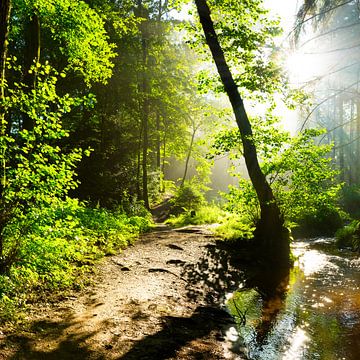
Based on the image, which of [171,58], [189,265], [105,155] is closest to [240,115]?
[189,265]

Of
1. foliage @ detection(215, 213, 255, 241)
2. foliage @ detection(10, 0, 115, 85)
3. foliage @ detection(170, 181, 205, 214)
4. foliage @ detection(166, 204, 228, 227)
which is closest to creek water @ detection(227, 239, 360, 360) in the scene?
foliage @ detection(215, 213, 255, 241)

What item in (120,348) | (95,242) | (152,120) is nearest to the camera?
(120,348)

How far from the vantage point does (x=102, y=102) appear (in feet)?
63.5

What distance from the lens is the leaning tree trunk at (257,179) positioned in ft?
31.5

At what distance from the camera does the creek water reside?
4.47 metres

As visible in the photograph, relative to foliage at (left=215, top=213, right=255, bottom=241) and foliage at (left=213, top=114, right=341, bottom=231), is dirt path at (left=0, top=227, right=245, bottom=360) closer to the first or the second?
foliage at (left=215, top=213, right=255, bottom=241)

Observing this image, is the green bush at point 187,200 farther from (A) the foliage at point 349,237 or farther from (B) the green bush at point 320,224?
(A) the foliage at point 349,237

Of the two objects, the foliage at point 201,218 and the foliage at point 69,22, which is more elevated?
the foliage at point 69,22

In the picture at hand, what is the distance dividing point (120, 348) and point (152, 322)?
928 mm

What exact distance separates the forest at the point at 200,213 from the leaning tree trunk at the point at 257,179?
0.11 ft

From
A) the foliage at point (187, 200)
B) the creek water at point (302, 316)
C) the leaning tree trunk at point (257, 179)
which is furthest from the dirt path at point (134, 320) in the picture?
the foliage at point (187, 200)

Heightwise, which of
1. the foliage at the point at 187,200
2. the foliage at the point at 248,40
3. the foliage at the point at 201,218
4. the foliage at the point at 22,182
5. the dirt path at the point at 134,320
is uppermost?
the foliage at the point at 248,40

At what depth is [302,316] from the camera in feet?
18.6

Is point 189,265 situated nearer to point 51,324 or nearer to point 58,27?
point 51,324
